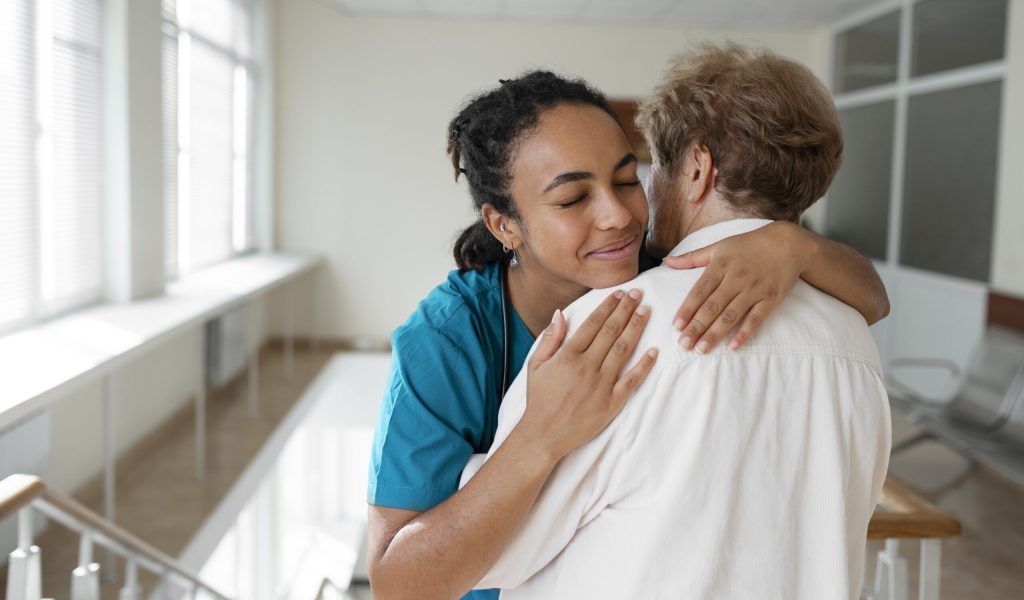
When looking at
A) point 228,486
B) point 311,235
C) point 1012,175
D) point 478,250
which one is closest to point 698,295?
point 478,250

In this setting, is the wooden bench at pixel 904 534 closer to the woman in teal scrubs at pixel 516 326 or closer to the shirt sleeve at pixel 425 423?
the woman in teal scrubs at pixel 516 326

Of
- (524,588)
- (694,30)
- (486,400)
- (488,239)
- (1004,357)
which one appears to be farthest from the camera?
(694,30)

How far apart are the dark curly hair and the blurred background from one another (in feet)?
0.58

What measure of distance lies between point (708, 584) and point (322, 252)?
8809mm

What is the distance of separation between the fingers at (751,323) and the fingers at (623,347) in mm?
108

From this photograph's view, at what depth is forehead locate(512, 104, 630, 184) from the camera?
50.9 inches

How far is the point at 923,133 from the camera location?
7.17 metres

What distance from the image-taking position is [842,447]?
1103 mm

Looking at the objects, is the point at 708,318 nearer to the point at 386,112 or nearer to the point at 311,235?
the point at 386,112

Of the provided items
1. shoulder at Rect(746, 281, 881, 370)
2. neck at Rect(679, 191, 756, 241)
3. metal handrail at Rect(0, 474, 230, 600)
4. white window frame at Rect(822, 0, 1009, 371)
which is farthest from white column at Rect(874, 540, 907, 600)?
white window frame at Rect(822, 0, 1009, 371)

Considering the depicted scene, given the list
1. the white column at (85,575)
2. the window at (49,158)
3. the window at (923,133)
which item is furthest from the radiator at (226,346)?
the window at (923,133)

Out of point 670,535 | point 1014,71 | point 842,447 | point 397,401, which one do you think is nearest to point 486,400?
point 397,401

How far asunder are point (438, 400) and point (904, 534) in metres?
0.95

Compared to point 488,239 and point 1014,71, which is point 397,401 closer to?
point 488,239
